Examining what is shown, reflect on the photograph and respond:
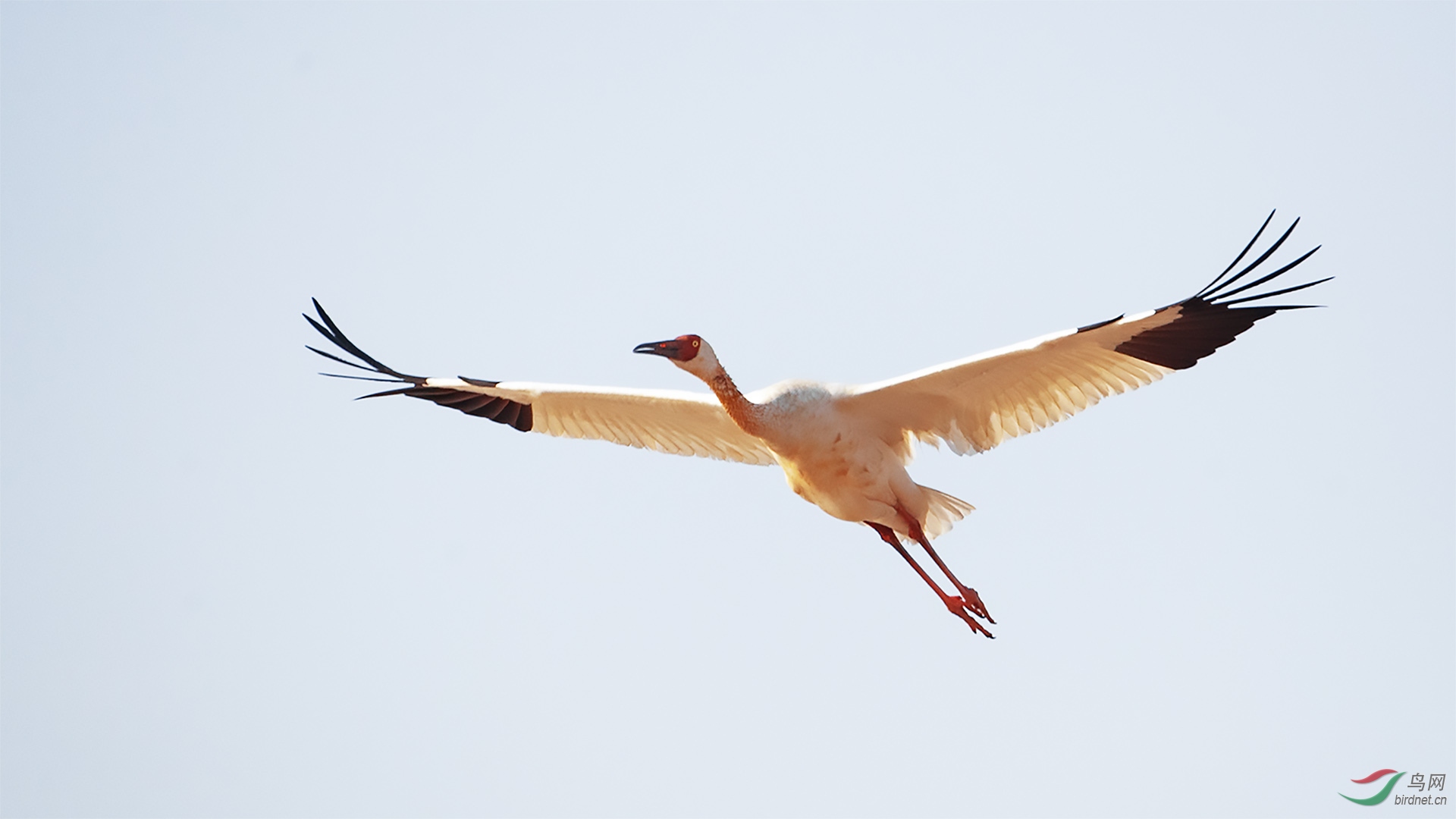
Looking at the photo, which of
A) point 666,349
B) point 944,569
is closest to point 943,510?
point 944,569

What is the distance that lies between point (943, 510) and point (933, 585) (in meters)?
0.57

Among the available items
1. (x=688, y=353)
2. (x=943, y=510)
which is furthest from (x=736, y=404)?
(x=943, y=510)

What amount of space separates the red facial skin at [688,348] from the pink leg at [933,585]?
2.02 m

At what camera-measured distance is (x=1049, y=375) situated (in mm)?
12508

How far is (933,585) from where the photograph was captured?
1355 centimetres

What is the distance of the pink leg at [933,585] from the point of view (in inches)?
522

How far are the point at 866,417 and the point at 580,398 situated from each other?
88.2 inches

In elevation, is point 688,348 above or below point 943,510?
above

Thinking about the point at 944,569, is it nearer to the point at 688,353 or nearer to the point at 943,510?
the point at 943,510

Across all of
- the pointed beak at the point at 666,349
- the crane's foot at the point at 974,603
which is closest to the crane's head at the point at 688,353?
the pointed beak at the point at 666,349

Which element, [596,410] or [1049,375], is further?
[596,410]

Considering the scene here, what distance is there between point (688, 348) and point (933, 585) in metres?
2.67

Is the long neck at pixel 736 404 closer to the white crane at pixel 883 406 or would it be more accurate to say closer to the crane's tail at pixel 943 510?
the white crane at pixel 883 406

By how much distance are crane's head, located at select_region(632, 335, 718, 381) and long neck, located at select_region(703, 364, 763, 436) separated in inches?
2.6
